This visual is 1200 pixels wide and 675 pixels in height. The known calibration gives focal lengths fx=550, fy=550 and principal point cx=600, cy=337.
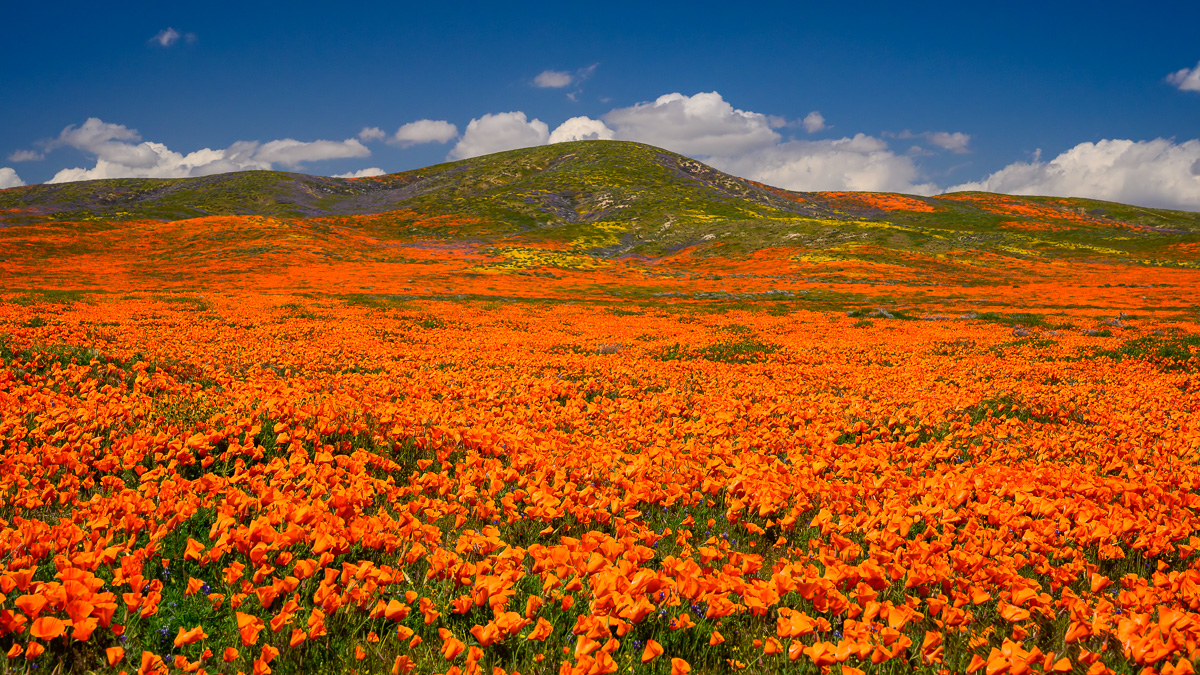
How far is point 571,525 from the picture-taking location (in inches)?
182

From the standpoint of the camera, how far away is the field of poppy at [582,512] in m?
2.84

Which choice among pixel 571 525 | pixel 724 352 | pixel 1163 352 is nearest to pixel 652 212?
pixel 724 352

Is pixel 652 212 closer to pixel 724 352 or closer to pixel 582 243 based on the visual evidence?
pixel 582 243

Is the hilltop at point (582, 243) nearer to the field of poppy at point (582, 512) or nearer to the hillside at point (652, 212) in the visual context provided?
the hillside at point (652, 212)

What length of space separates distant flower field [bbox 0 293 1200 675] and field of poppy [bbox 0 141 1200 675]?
28 millimetres

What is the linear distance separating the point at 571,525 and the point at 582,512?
163 millimetres

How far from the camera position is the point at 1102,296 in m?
50.6

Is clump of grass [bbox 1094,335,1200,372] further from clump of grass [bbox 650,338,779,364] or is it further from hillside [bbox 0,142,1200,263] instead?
hillside [bbox 0,142,1200,263]

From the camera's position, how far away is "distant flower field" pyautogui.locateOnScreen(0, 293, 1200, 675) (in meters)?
2.82

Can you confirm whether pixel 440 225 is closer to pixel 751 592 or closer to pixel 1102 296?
pixel 1102 296

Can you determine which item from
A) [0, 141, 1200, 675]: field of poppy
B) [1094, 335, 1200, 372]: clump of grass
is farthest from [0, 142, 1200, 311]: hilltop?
[0, 141, 1200, 675]: field of poppy

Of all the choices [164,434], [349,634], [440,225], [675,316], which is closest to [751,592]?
[349,634]

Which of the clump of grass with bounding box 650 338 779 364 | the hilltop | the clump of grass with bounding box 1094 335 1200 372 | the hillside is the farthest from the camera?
the hillside

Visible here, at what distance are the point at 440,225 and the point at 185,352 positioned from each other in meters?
127
